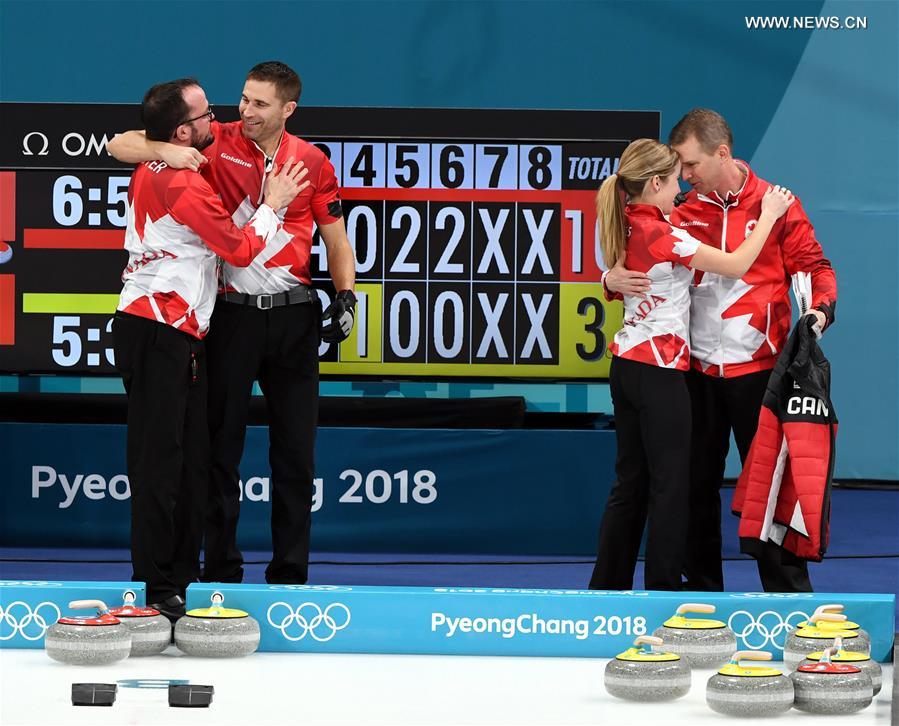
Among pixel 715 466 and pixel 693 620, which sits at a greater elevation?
pixel 715 466

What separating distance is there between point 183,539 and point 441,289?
191 cm

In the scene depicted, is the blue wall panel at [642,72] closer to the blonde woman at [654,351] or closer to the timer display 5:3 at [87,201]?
the timer display 5:3 at [87,201]

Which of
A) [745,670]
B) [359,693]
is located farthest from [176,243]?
[745,670]

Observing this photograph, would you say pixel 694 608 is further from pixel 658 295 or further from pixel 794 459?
pixel 658 295

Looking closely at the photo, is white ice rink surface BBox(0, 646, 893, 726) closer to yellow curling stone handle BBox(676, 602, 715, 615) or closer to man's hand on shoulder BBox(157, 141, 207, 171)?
yellow curling stone handle BBox(676, 602, 715, 615)

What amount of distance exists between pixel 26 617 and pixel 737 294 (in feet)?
7.13

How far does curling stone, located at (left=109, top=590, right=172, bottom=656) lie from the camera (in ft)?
12.0

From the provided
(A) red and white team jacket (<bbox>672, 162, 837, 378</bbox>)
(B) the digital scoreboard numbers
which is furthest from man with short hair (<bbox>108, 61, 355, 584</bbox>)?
(B) the digital scoreboard numbers

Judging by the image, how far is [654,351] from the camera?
167 inches

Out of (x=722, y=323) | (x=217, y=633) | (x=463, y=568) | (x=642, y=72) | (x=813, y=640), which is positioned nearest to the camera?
(x=813, y=640)

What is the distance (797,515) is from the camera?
4246mm

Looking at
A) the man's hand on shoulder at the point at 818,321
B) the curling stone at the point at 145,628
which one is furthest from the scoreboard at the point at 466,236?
the curling stone at the point at 145,628

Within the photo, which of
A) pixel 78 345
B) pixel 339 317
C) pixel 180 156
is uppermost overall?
pixel 180 156

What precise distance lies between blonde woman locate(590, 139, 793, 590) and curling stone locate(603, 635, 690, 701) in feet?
3.05
